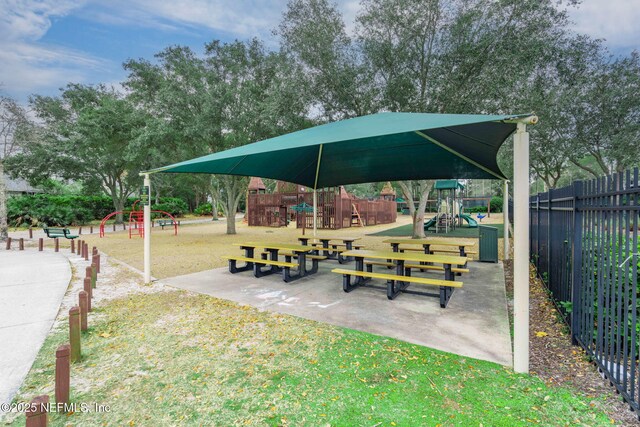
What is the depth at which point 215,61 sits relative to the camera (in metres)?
14.9

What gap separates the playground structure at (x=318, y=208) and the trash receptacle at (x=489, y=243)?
1273 centimetres

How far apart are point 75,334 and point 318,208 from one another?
18.7 meters

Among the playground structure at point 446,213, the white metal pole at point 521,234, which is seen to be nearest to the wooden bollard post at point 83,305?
the white metal pole at point 521,234

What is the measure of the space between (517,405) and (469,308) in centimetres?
247

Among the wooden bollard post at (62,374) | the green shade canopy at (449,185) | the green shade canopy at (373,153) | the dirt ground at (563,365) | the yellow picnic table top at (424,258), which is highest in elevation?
the green shade canopy at (449,185)

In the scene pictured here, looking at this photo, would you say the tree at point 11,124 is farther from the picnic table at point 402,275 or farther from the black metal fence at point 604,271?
the black metal fence at point 604,271

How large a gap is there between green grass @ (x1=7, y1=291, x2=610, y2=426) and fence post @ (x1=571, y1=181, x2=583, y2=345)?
3.88ft

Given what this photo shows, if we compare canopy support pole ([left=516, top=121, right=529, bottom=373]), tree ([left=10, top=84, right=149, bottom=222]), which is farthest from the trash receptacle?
tree ([left=10, top=84, right=149, bottom=222])

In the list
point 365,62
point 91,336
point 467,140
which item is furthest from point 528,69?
point 91,336

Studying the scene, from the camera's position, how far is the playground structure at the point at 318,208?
21.5 m

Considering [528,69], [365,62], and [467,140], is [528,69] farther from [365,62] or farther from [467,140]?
[467,140]

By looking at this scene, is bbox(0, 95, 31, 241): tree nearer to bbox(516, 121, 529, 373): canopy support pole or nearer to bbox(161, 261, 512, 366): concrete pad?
bbox(161, 261, 512, 366): concrete pad

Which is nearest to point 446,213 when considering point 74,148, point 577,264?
point 577,264

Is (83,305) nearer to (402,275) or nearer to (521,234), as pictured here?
(402,275)
